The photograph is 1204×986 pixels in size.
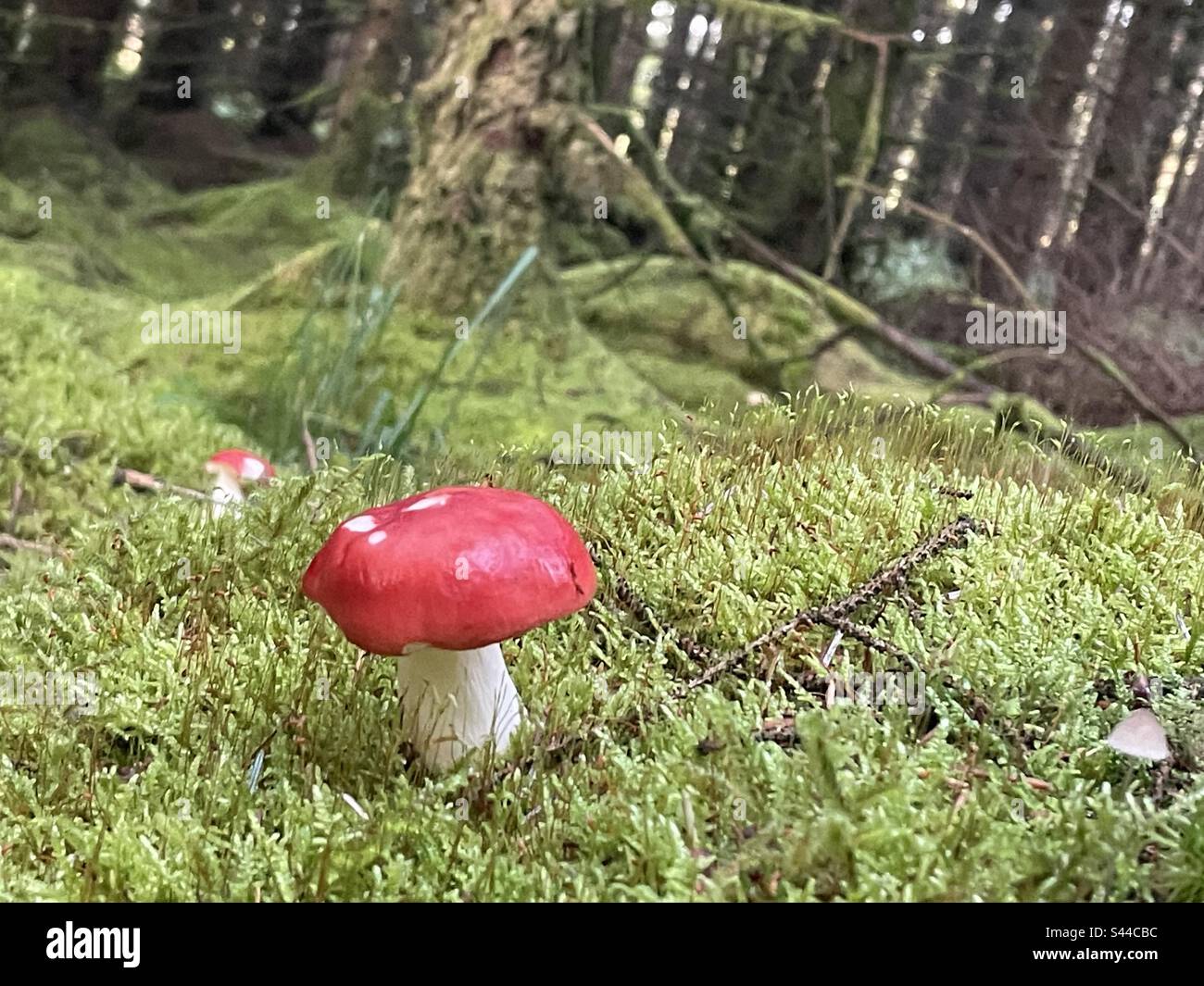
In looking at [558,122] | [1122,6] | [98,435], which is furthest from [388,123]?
[1122,6]

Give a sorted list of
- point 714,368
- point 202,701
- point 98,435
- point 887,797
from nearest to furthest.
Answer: point 887,797 < point 202,701 < point 98,435 < point 714,368

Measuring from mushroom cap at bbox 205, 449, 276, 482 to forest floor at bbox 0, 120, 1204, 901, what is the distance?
0.33 feet

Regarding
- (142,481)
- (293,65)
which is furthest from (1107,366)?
(293,65)

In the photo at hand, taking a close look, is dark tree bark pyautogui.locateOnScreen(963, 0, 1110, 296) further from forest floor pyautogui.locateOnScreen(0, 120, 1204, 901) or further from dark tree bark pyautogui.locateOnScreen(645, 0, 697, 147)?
forest floor pyautogui.locateOnScreen(0, 120, 1204, 901)

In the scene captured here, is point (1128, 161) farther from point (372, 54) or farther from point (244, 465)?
point (372, 54)

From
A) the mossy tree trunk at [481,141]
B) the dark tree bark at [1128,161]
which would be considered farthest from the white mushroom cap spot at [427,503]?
the dark tree bark at [1128,161]

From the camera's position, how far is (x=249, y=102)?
16.7ft

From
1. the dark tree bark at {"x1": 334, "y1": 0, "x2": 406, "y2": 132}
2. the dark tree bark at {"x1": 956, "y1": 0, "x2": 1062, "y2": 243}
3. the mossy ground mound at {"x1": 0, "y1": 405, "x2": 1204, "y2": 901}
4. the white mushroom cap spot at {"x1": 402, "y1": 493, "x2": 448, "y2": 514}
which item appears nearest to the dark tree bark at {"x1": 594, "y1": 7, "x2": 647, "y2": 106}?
the dark tree bark at {"x1": 334, "y1": 0, "x2": 406, "y2": 132}

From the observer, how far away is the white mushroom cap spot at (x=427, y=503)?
867 millimetres

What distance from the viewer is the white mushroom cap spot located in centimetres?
87

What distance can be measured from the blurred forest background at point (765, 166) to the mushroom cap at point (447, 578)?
1.09m

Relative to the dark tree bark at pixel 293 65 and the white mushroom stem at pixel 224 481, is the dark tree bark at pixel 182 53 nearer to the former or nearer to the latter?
the dark tree bark at pixel 293 65
